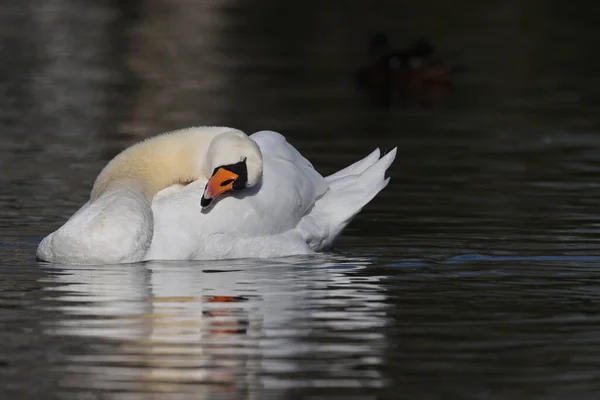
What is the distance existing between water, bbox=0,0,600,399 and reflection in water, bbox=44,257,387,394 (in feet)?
0.06

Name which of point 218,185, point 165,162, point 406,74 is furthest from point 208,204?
point 406,74

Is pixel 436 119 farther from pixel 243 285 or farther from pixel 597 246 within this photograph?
pixel 243 285

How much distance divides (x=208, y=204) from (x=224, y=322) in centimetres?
191

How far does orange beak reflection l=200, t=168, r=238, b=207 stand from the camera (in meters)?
10.1

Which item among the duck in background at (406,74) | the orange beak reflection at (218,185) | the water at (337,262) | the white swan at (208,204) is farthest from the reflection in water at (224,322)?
the duck in background at (406,74)

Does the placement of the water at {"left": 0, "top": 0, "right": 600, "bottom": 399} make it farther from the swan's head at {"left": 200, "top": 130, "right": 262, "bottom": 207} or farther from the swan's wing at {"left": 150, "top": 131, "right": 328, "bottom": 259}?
the swan's head at {"left": 200, "top": 130, "right": 262, "bottom": 207}

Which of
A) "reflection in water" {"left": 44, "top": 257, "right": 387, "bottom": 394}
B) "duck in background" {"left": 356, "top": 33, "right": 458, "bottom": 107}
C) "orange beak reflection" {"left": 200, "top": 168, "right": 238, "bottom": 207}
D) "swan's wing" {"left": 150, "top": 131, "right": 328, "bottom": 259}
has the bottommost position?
"duck in background" {"left": 356, "top": 33, "right": 458, "bottom": 107}

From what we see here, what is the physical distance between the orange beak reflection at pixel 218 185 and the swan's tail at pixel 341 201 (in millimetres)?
916

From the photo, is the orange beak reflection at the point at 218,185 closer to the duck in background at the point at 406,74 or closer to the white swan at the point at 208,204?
the white swan at the point at 208,204

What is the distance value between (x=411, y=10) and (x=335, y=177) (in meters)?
27.9

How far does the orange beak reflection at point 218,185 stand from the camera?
33.1ft

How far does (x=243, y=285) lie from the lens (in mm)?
9508

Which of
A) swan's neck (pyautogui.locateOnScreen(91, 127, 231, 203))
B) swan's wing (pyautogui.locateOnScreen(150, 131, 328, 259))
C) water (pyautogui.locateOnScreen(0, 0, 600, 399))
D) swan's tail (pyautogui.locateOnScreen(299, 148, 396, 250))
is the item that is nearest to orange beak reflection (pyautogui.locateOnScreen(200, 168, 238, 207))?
swan's wing (pyautogui.locateOnScreen(150, 131, 328, 259))

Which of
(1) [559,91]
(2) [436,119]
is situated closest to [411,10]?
(1) [559,91]
